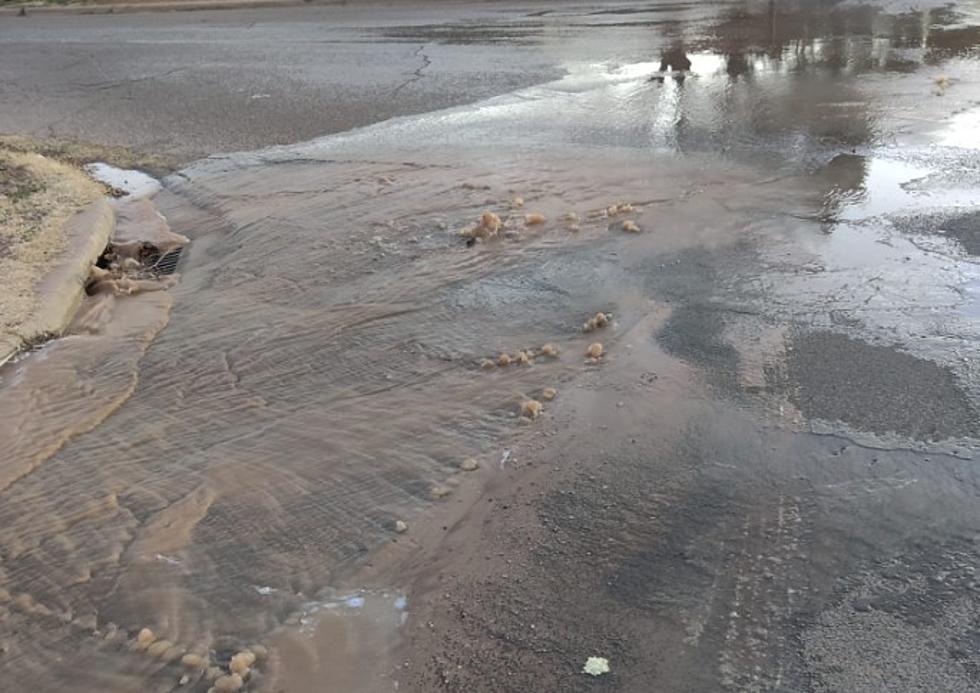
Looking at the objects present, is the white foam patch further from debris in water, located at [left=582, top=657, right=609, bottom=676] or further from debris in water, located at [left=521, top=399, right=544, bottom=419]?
debris in water, located at [left=582, top=657, right=609, bottom=676]

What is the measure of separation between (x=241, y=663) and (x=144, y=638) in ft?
1.45

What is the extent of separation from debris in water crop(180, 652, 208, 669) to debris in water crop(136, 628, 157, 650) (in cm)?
17

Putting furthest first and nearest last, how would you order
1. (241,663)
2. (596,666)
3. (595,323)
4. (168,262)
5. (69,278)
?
(168,262) → (69,278) → (595,323) → (241,663) → (596,666)

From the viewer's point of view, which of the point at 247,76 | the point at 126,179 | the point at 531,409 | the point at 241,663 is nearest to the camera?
the point at 241,663

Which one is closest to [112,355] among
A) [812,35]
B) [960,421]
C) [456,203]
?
[456,203]

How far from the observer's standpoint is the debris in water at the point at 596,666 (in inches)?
123

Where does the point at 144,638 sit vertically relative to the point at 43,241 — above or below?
below

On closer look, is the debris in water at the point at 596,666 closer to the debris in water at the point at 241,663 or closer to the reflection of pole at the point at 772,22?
the debris in water at the point at 241,663

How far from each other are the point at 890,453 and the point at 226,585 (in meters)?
2.86

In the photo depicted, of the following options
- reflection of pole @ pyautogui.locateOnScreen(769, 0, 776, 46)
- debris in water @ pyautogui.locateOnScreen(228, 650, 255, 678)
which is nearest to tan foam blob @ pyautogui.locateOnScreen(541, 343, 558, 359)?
debris in water @ pyautogui.locateOnScreen(228, 650, 255, 678)

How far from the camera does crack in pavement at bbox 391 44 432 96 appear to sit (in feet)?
38.0

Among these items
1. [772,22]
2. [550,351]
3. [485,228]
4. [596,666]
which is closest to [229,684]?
[596,666]

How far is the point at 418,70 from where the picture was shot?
12.5 meters

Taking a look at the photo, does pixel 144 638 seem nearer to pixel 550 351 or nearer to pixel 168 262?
pixel 550 351
